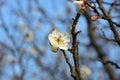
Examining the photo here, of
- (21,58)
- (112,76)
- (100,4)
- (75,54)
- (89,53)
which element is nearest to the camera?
(75,54)

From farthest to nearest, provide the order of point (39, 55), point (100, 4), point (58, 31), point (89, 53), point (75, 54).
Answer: point (89, 53) < point (39, 55) < point (100, 4) < point (58, 31) < point (75, 54)

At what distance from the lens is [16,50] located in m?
5.83

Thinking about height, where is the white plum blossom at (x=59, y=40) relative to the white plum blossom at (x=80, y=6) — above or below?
below

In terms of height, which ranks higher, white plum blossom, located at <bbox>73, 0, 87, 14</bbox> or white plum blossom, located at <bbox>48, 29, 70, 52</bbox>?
white plum blossom, located at <bbox>73, 0, 87, 14</bbox>

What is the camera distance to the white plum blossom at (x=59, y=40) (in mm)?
1865

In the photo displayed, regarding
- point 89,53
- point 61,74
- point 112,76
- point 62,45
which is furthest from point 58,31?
point 89,53

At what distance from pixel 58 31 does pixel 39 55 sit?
5.70m

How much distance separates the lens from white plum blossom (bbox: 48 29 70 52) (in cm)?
187

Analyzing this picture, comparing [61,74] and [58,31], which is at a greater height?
[58,31]

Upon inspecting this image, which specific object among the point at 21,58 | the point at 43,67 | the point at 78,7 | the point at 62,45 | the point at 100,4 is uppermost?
the point at 78,7

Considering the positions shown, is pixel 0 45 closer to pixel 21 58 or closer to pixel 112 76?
pixel 21 58

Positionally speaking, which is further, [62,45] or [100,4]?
[100,4]

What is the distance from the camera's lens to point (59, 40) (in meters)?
1.96

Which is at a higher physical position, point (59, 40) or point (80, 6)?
point (80, 6)
